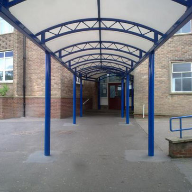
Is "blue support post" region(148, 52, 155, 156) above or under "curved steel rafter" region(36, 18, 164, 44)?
under

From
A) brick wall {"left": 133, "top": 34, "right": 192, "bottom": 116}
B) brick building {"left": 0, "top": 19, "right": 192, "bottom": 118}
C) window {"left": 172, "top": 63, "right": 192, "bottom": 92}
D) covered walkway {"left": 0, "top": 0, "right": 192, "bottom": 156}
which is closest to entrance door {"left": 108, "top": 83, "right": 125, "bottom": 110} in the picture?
brick building {"left": 0, "top": 19, "right": 192, "bottom": 118}

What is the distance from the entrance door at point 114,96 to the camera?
18.8 m

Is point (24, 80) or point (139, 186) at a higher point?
point (24, 80)

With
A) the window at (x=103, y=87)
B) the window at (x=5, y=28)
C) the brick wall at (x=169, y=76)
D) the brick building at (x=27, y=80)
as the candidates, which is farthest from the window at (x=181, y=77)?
the window at (x=5, y=28)

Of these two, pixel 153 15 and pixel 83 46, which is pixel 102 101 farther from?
pixel 153 15

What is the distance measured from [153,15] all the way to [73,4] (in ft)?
5.58

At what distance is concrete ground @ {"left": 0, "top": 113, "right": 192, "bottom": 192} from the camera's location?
11.5 ft

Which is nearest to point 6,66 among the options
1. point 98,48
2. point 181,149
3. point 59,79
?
point 59,79

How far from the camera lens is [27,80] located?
45.0ft

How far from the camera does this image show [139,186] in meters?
3.51

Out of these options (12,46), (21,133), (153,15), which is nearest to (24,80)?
(12,46)

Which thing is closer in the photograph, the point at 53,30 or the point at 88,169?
the point at 88,169

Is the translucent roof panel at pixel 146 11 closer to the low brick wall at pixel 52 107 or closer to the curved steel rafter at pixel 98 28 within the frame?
the curved steel rafter at pixel 98 28

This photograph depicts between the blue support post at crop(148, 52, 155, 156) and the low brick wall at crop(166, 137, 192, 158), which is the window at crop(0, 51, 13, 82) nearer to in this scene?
the blue support post at crop(148, 52, 155, 156)
